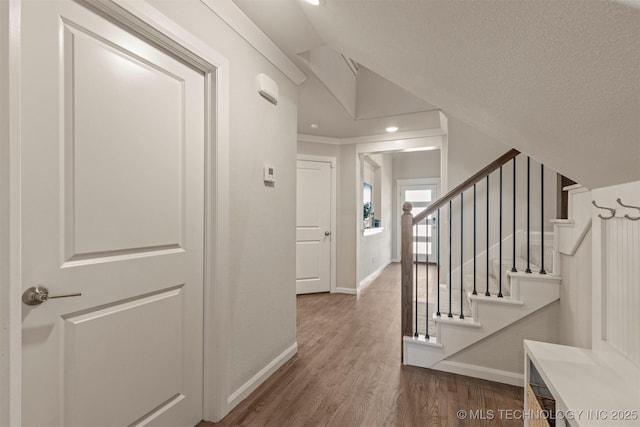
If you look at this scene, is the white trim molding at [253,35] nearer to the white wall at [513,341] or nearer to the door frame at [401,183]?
the white wall at [513,341]

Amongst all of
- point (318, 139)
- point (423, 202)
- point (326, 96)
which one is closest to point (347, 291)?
point (318, 139)

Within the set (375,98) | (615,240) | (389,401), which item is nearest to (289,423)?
(389,401)

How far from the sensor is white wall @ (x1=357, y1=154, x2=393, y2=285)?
5074mm

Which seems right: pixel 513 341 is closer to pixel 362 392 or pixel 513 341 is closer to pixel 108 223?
pixel 362 392

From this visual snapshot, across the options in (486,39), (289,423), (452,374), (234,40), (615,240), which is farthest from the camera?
(452,374)

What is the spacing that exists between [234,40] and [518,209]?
3.01 m

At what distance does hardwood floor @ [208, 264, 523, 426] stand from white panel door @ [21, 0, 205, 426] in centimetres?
51

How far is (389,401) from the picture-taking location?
1.81 m

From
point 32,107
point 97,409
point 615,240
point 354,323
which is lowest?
point 354,323

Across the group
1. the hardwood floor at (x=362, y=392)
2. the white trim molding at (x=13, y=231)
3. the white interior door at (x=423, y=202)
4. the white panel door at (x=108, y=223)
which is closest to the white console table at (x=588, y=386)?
the hardwood floor at (x=362, y=392)

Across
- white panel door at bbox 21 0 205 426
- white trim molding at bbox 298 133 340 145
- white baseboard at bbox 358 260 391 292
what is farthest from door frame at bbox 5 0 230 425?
white baseboard at bbox 358 260 391 292

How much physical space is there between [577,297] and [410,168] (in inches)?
234

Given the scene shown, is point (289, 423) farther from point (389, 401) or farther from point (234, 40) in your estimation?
point (234, 40)

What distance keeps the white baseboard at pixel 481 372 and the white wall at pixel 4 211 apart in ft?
7.55
